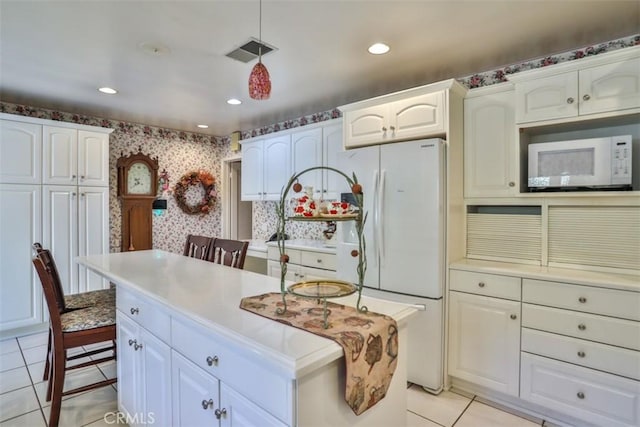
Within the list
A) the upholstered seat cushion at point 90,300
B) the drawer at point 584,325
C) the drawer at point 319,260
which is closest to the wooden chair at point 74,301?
the upholstered seat cushion at point 90,300

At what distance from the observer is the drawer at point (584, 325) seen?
184 cm

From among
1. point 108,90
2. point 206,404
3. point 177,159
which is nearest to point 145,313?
point 206,404

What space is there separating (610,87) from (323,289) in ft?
6.69

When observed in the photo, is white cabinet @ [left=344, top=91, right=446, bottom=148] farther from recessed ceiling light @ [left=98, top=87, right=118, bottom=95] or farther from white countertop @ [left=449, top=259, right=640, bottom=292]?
recessed ceiling light @ [left=98, top=87, right=118, bottom=95]

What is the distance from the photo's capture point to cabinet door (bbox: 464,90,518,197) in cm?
243

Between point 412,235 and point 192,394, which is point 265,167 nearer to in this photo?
point 412,235

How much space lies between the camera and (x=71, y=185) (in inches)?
146

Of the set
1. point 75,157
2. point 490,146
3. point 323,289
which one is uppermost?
point 75,157

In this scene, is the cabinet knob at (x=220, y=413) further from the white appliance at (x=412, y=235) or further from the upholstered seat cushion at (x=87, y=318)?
the white appliance at (x=412, y=235)

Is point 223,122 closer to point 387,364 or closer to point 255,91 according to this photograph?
point 255,91

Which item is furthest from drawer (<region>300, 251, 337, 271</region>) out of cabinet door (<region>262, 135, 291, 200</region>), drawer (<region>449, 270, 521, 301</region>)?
drawer (<region>449, 270, 521, 301</region>)

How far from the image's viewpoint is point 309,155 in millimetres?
3787

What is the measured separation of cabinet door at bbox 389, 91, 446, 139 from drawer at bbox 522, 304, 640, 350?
1313 mm

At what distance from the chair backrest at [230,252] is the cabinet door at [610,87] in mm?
2259
